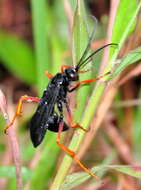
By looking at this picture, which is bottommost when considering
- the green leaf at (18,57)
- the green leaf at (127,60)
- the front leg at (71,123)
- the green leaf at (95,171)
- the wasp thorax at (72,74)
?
the green leaf at (18,57)

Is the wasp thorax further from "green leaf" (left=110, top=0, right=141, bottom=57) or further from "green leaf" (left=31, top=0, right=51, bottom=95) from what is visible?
"green leaf" (left=31, top=0, right=51, bottom=95)

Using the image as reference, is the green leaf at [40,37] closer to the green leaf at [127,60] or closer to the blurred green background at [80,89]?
the blurred green background at [80,89]

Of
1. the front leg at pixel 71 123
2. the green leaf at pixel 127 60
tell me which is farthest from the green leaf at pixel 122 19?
the front leg at pixel 71 123

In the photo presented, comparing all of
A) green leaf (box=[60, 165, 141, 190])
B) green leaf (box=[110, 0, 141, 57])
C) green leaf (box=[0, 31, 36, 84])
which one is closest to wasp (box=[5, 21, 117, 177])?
green leaf (box=[110, 0, 141, 57])

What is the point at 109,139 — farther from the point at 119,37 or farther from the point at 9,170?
the point at 119,37

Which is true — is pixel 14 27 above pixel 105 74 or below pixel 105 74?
below

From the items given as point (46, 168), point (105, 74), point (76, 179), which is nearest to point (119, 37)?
point (105, 74)

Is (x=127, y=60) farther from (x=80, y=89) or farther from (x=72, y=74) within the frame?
(x=72, y=74)

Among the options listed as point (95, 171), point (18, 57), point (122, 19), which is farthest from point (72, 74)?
point (18, 57)
